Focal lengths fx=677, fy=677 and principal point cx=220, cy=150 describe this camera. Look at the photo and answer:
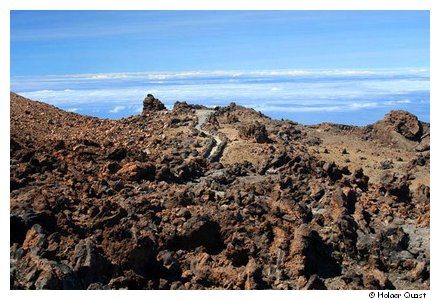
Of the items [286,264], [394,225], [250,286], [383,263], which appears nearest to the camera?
[250,286]

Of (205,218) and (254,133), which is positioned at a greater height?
(254,133)

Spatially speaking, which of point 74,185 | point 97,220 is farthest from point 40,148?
point 97,220

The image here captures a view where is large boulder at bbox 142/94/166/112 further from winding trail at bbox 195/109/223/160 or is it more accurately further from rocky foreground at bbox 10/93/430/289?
rocky foreground at bbox 10/93/430/289

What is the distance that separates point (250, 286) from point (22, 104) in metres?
27.9

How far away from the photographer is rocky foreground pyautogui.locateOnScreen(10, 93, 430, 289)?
17.4 meters

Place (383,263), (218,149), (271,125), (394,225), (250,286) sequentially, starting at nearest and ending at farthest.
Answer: (250,286) → (383,263) → (394,225) → (218,149) → (271,125)

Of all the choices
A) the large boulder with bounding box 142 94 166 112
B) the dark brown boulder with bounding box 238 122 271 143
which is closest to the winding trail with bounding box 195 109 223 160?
the dark brown boulder with bounding box 238 122 271 143

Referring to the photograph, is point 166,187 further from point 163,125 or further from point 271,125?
point 271,125

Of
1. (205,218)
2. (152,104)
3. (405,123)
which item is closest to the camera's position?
(205,218)

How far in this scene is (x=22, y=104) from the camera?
4119 cm

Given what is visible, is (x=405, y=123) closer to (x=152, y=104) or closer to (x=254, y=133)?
(x=254, y=133)

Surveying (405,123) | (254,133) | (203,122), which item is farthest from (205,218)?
(405,123)

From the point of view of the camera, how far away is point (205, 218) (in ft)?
65.4

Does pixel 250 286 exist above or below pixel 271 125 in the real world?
below
